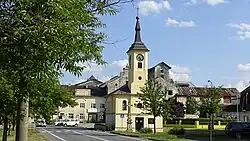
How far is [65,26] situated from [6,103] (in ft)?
48.8

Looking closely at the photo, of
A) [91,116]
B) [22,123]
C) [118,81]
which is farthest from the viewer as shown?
[91,116]

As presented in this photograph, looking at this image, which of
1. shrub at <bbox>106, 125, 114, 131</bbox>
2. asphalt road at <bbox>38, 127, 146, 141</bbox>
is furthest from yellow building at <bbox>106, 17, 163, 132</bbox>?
asphalt road at <bbox>38, 127, 146, 141</bbox>

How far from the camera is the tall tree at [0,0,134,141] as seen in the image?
6984 millimetres

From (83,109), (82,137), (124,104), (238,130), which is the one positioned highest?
(124,104)

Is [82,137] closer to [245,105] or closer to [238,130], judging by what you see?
[238,130]

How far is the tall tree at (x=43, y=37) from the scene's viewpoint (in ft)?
22.9

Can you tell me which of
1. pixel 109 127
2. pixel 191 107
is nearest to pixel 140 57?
pixel 109 127

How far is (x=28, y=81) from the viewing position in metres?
8.96

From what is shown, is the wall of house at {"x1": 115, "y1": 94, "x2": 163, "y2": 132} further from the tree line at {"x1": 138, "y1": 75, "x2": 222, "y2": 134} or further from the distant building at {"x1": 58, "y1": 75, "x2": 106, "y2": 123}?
the distant building at {"x1": 58, "y1": 75, "x2": 106, "y2": 123}

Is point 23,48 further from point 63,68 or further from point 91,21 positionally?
point 91,21

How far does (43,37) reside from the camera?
693 cm

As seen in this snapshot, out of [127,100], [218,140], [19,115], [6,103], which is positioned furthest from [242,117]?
[19,115]

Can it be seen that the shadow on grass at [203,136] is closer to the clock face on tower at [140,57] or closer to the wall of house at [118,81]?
the clock face on tower at [140,57]

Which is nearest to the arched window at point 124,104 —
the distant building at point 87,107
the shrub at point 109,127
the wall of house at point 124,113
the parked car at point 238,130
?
the wall of house at point 124,113
